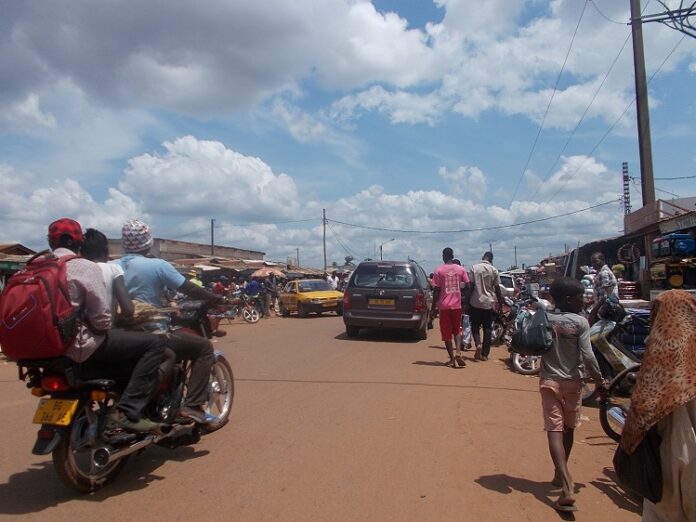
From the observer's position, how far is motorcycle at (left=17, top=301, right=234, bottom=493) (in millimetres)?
3693

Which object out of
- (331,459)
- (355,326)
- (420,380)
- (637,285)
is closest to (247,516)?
(331,459)

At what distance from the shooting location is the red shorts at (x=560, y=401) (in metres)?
4.04

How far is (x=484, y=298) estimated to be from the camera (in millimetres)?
9914

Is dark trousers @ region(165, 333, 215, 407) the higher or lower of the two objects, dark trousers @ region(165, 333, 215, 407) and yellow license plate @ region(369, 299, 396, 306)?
the lower

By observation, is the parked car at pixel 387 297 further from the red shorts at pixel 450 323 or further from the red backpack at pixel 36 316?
the red backpack at pixel 36 316

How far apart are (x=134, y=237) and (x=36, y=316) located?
125cm

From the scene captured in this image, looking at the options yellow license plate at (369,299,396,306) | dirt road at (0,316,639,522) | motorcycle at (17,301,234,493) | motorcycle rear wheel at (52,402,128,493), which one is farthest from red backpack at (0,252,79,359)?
yellow license plate at (369,299,396,306)

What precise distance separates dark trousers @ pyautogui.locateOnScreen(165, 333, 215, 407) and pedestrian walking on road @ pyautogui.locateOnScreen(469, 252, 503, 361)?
6.16 metres

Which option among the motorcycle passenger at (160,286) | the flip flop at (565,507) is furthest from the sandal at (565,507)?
the motorcycle passenger at (160,286)

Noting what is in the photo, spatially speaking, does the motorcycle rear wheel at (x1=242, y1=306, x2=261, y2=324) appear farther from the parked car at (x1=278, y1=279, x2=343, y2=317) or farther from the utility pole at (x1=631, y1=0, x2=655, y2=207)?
the utility pole at (x1=631, y1=0, x2=655, y2=207)

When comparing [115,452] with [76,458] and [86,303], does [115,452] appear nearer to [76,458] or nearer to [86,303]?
[76,458]

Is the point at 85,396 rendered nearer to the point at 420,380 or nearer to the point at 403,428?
the point at 403,428

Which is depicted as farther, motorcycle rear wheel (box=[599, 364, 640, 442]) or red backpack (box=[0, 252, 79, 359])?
motorcycle rear wheel (box=[599, 364, 640, 442])

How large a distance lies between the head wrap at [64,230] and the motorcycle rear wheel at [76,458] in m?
1.15
